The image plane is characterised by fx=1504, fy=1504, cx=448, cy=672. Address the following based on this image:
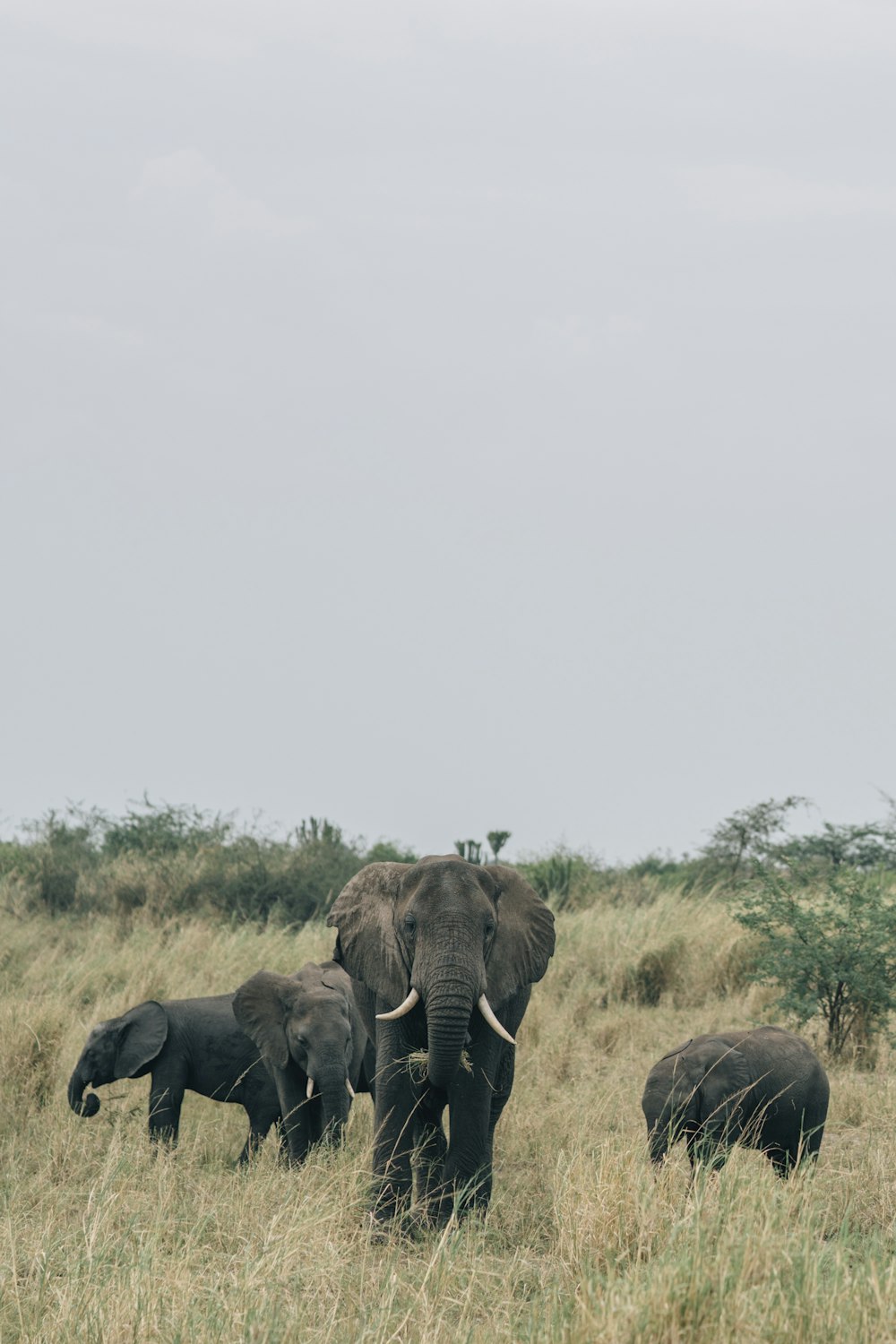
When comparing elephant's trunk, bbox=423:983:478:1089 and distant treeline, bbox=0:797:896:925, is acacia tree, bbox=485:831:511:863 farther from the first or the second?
elephant's trunk, bbox=423:983:478:1089

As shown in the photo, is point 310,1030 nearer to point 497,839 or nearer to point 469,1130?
point 469,1130

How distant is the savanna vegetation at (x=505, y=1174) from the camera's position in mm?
4422

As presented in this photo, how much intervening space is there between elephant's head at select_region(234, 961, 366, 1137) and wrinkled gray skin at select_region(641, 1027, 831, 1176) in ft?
5.30

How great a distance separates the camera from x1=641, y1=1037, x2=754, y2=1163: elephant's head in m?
6.90

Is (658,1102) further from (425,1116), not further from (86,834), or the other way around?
(86,834)

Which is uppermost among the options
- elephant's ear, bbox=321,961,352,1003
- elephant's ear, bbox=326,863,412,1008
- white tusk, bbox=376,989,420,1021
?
elephant's ear, bbox=326,863,412,1008

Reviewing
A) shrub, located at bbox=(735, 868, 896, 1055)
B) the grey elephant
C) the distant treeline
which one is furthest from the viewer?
the distant treeline

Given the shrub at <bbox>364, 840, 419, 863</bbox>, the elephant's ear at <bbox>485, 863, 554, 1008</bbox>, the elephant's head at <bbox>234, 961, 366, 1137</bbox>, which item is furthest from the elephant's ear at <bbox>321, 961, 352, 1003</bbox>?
the shrub at <bbox>364, 840, 419, 863</bbox>

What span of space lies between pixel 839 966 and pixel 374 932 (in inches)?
225

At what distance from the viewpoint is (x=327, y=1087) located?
25.2 ft

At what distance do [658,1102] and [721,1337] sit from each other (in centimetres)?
313

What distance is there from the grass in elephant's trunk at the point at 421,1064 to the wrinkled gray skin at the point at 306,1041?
114cm

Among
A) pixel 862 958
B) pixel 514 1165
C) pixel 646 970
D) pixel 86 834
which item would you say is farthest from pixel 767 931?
pixel 86 834

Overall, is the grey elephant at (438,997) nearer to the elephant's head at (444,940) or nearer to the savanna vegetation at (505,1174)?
the elephant's head at (444,940)
